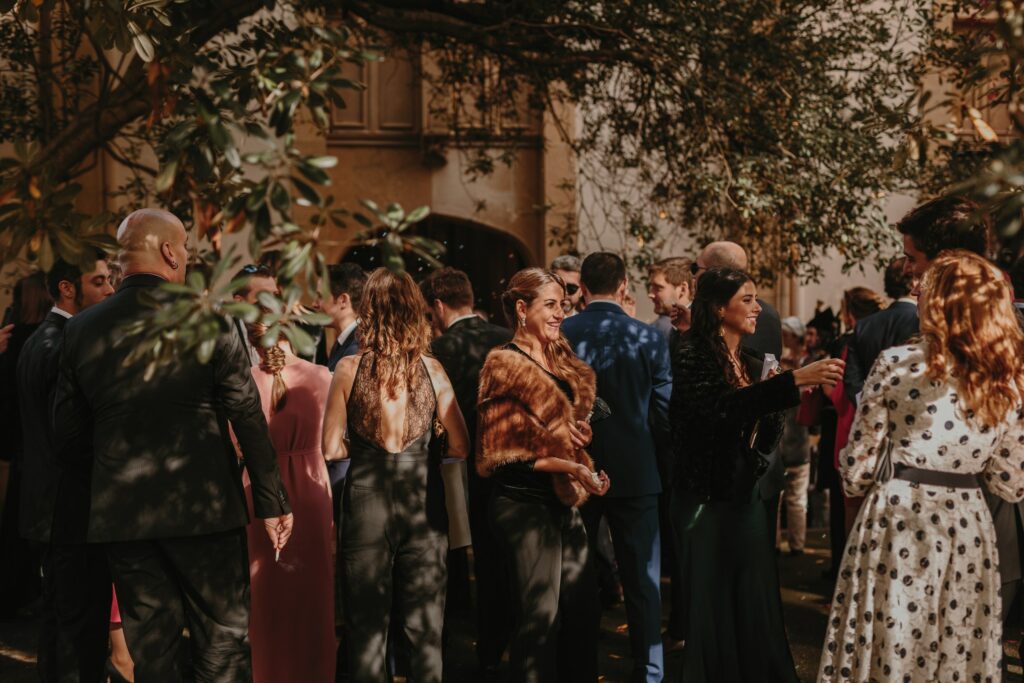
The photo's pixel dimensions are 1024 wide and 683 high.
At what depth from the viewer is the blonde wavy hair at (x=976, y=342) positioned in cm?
442

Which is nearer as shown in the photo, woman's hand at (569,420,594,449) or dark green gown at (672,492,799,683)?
woman's hand at (569,420,594,449)

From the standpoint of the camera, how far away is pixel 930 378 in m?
4.43

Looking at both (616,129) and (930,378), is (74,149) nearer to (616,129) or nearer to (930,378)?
(616,129)

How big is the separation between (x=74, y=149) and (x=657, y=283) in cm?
448

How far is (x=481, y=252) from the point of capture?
623 inches

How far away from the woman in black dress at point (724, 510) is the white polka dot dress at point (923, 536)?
2.97 feet

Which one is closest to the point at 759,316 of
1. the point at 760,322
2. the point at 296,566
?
the point at 760,322

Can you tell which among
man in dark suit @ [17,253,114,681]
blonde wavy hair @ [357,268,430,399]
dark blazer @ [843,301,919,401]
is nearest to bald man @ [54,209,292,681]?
man in dark suit @ [17,253,114,681]

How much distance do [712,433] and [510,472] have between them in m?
0.96

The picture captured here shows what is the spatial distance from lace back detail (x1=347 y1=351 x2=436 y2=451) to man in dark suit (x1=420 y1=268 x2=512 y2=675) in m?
1.23

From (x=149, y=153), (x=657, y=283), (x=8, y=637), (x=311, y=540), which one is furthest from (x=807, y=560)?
(x=149, y=153)

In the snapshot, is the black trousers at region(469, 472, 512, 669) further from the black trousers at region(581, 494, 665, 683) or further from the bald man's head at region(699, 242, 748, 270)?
the bald man's head at region(699, 242, 748, 270)

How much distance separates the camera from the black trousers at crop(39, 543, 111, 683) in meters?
5.06

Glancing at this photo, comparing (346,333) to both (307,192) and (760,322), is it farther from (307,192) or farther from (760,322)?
(307,192)
